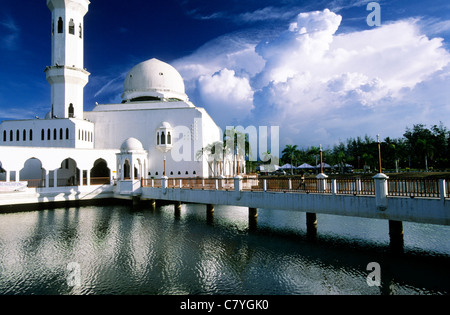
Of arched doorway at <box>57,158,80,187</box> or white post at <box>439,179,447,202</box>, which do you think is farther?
arched doorway at <box>57,158,80,187</box>

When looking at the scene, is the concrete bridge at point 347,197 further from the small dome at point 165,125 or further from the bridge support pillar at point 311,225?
the small dome at point 165,125

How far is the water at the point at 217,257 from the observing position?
930cm

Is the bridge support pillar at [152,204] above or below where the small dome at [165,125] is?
below

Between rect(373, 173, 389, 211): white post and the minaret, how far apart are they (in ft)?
113

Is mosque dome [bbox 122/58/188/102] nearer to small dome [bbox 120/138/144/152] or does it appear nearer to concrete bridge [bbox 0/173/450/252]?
small dome [bbox 120/138/144/152]

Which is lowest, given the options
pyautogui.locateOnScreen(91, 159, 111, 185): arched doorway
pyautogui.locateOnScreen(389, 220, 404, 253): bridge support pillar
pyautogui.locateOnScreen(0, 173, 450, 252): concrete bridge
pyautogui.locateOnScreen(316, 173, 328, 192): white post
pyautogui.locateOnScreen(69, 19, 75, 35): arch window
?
pyautogui.locateOnScreen(389, 220, 404, 253): bridge support pillar

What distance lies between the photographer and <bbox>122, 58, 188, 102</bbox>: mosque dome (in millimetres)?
39156

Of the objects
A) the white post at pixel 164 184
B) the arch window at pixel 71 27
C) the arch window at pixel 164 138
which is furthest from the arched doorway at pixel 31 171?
the white post at pixel 164 184

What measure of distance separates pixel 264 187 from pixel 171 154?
20.5 m

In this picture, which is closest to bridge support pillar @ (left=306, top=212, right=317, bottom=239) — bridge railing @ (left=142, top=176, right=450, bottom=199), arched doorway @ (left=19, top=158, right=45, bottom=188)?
bridge railing @ (left=142, top=176, right=450, bottom=199)

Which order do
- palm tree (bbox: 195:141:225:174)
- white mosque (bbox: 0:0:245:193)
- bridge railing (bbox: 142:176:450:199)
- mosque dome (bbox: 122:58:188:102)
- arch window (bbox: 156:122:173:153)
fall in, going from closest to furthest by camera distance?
bridge railing (bbox: 142:176:450:199) → white mosque (bbox: 0:0:245:193) → arch window (bbox: 156:122:173:153) → palm tree (bbox: 195:141:225:174) → mosque dome (bbox: 122:58:188:102)

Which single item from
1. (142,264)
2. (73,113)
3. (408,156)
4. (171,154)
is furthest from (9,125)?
(408,156)

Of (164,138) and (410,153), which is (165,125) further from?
(410,153)

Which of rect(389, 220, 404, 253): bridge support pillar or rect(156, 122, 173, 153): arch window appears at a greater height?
rect(156, 122, 173, 153): arch window
